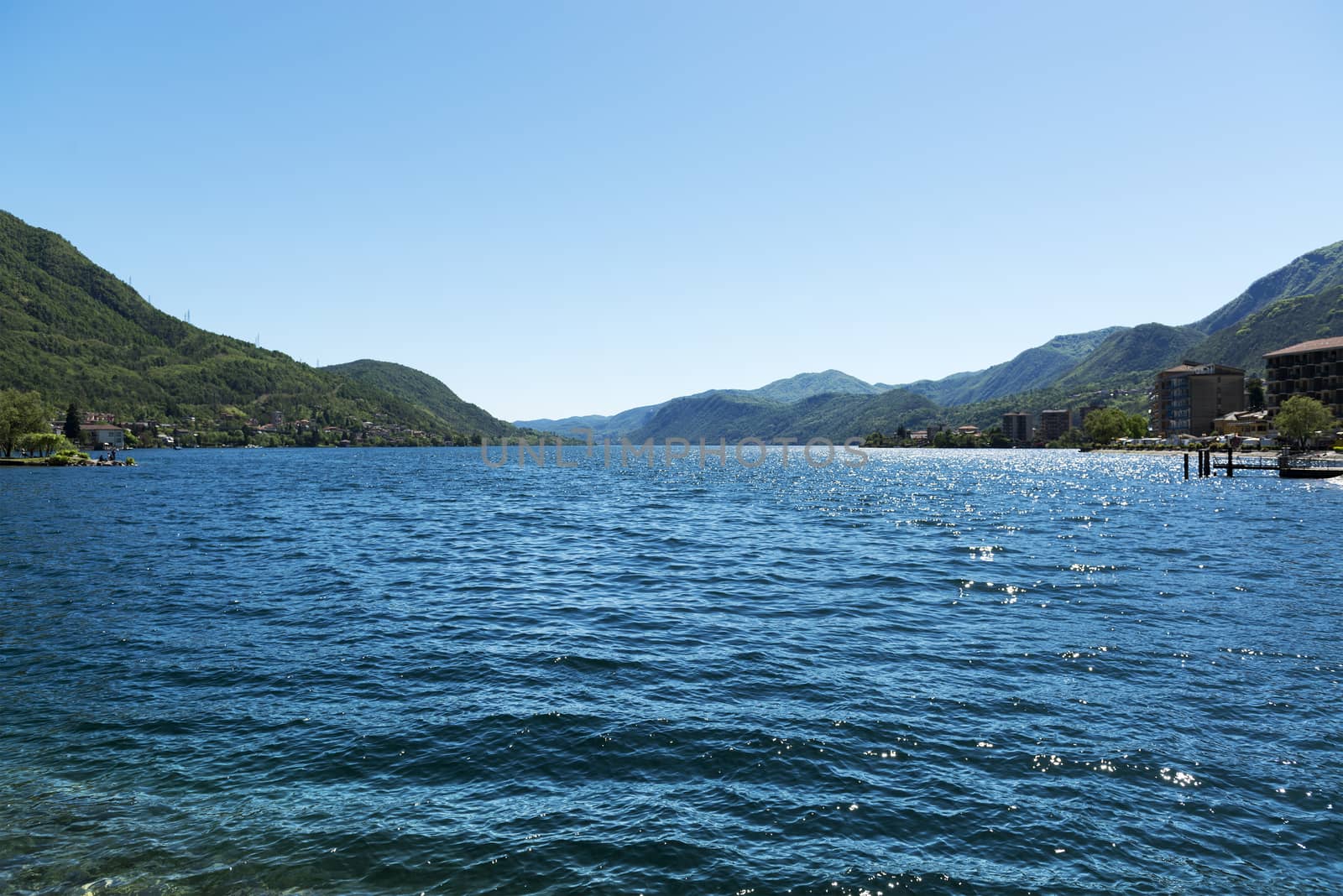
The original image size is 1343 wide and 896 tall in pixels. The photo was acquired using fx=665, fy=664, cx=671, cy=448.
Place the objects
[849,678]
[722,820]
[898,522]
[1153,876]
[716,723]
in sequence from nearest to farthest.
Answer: [1153,876]
[722,820]
[716,723]
[849,678]
[898,522]

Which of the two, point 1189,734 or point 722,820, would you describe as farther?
point 1189,734

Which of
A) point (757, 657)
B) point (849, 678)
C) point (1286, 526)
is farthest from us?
point (1286, 526)

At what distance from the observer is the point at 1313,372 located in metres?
188

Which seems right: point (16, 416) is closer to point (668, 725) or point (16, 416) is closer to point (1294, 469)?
point (668, 725)

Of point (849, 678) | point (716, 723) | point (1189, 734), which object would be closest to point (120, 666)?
point (716, 723)

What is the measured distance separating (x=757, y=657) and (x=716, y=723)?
533 cm

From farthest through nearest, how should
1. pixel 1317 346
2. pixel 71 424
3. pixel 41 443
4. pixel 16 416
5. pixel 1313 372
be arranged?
pixel 71 424
pixel 1313 372
pixel 1317 346
pixel 41 443
pixel 16 416

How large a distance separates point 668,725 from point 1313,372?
828ft

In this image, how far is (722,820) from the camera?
1187 centimetres

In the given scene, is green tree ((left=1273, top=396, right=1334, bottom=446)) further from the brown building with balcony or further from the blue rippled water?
the blue rippled water

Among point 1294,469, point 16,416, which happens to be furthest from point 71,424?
point 1294,469

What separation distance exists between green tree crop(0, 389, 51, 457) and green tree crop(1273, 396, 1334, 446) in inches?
10583

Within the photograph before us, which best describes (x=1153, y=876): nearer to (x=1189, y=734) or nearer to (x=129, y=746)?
(x=1189, y=734)

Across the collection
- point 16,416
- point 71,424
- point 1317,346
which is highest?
point 1317,346
